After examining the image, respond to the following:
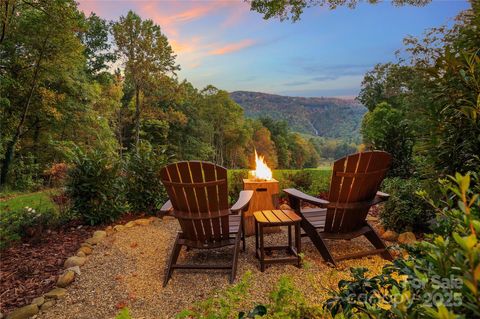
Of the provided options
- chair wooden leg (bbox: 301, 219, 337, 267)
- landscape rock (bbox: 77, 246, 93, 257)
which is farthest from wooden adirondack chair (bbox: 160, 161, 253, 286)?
landscape rock (bbox: 77, 246, 93, 257)

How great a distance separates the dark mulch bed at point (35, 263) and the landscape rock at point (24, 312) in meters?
0.17

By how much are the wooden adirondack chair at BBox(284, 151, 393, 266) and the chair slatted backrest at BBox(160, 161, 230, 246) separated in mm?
837

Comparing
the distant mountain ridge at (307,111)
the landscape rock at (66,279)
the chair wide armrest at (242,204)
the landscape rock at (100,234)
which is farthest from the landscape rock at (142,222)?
the distant mountain ridge at (307,111)

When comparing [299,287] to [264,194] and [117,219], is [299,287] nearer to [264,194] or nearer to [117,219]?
[264,194]

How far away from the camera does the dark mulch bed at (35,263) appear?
8.49 feet

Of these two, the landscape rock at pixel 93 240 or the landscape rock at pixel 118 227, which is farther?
the landscape rock at pixel 118 227

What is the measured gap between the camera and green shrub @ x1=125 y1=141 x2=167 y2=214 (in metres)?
4.93

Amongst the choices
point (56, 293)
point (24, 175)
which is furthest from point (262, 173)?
point (24, 175)

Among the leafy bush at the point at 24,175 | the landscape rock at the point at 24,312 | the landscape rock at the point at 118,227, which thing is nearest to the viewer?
the landscape rock at the point at 24,312

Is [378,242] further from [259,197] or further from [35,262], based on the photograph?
[35,262]

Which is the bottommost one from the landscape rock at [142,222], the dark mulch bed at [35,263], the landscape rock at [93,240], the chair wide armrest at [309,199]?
the landscape rock at [142,222]

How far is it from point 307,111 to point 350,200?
265 ft

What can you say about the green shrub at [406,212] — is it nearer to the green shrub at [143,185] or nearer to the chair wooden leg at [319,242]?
the chair wooden leg at [319,242]

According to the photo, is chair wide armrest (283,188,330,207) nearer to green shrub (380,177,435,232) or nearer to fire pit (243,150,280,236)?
fire pit (243,150,280,236)
